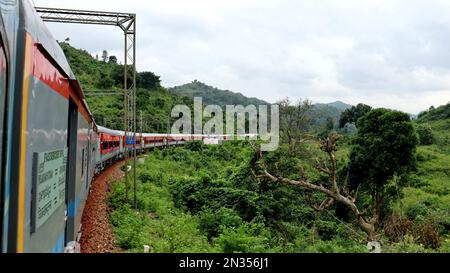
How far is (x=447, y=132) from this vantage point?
49.1 m

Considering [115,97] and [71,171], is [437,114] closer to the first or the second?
[115,97]

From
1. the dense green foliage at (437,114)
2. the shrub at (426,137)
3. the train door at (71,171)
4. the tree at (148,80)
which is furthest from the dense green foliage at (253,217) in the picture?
the tree at (148,80)

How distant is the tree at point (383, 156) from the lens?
21.3 metres

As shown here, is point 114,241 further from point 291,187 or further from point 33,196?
point 291,187

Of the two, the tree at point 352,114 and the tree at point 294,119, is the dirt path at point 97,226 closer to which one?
the tree at point 294,119

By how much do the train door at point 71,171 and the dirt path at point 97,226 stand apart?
111 inches

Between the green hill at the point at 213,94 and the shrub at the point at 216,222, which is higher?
the green hill at the point at 213,94

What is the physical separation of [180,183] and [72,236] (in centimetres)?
1488

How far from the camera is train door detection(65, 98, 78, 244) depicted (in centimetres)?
590

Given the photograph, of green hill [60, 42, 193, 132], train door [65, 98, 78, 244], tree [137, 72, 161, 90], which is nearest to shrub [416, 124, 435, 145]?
green hill [60, 42, 193, 132]

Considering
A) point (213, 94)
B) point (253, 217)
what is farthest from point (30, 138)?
point (213, 94)

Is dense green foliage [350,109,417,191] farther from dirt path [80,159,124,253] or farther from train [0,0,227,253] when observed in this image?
train [0,0,227,253]

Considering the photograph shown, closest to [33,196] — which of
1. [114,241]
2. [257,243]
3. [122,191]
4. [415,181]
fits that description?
[114,241]

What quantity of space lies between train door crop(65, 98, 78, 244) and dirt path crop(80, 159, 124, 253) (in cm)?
281
